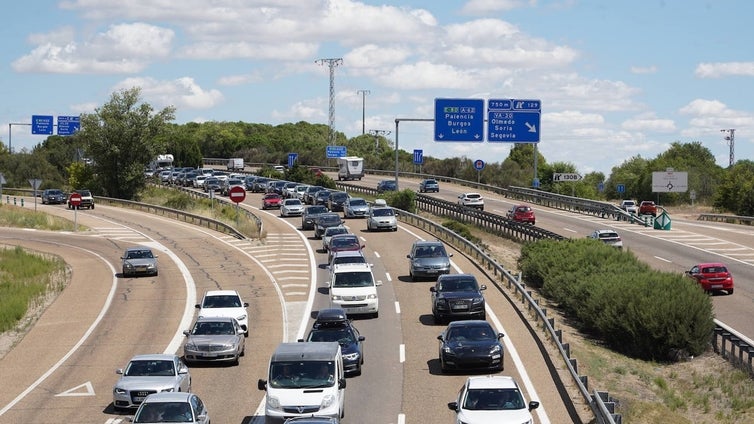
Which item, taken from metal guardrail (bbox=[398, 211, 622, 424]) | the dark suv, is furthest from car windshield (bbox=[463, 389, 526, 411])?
the dark suv

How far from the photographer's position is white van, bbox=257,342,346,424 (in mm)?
21766

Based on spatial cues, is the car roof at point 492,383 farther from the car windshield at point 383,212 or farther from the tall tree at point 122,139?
the tall tree at point 122,139

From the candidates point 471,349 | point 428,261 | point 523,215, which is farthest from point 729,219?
point 471,349

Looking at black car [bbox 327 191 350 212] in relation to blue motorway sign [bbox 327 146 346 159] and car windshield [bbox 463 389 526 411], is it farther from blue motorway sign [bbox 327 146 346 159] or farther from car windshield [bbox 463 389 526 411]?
blue motorway sign [bbox 327 146 346 159]

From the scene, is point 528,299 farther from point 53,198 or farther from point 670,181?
point 670,181

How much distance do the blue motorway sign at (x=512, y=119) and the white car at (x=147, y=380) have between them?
4790 cm

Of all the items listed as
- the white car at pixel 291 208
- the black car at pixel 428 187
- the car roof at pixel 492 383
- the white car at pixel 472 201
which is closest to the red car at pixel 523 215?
the white car at pixel 472 201

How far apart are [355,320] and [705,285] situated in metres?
17.6

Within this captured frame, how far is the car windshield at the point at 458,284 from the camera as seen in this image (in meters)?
35.4

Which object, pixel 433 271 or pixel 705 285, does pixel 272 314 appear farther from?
pixel 705 285

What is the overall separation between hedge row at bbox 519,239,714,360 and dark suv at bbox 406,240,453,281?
4771mm

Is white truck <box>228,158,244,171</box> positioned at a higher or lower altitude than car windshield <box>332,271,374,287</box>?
higher

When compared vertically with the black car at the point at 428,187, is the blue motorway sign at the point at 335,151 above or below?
above

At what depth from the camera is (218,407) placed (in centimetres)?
2448
